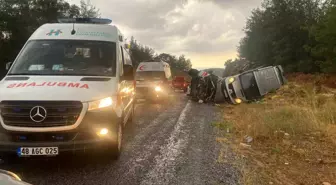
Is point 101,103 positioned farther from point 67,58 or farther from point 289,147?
point 289,147

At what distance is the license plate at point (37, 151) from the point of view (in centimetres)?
506

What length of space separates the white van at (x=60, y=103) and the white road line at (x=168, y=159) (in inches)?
32.7

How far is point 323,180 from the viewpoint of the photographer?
202 inches

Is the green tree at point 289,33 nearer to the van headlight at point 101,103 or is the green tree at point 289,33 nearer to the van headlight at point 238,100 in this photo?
the van headlight at point 238,100

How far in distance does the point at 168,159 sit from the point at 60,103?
2172 millimetres

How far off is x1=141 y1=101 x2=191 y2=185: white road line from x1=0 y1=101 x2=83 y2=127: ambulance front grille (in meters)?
1.49

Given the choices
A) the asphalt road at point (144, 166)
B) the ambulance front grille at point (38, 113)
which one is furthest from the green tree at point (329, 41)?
the ambulance front grille at point (38, 113)

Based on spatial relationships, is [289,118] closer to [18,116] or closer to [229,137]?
[229,137]

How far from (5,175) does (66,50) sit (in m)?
4.63

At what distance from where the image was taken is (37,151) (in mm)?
5074

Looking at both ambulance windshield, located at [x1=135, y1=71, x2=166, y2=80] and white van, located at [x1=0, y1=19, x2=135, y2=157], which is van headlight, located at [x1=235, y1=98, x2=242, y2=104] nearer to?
ambulance windshield, located at [x1=135, y1=71, x2=166, y2=80]

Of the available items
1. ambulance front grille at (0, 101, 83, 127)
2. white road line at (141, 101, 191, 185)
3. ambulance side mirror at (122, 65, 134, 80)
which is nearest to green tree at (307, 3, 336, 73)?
white road line at (141, 101, 191, 185)

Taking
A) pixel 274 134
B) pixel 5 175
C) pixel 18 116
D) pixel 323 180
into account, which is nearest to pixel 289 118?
pixel 274 134

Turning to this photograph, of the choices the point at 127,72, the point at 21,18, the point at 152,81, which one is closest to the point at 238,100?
the point at 152,81
